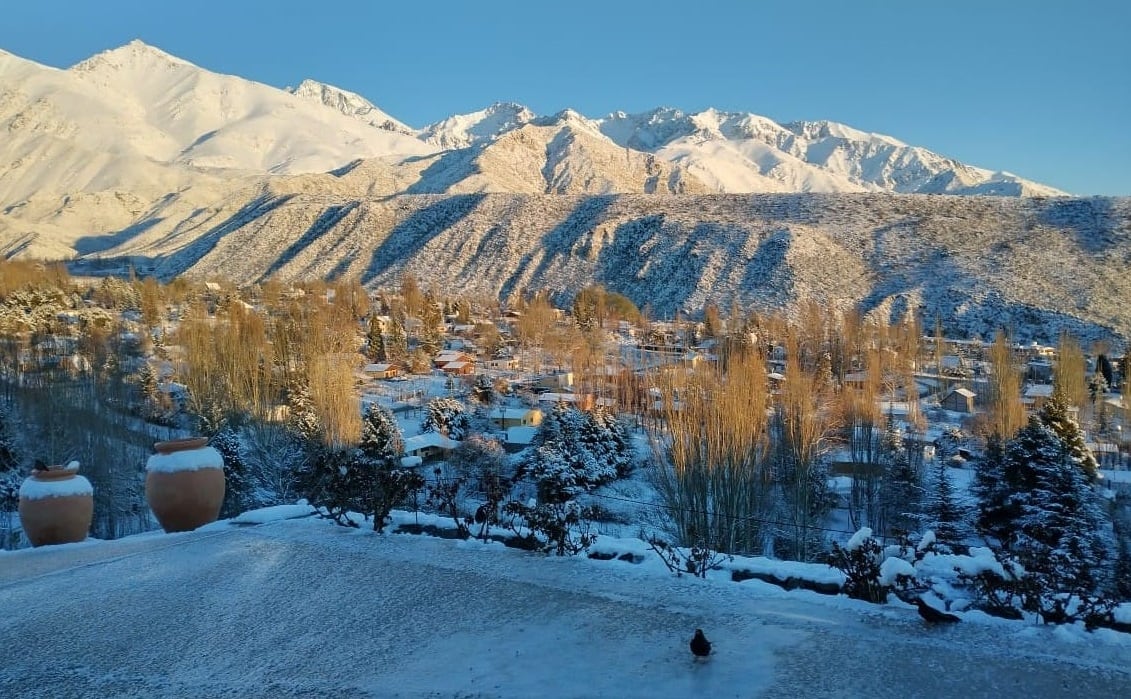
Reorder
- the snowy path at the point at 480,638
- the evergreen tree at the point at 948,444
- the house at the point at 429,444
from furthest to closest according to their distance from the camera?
the evergreen tree at the point at 948,444 < the house at the point at 429,444 < the snowy path at the point at 480,638

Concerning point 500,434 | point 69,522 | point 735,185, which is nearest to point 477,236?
point 500,434

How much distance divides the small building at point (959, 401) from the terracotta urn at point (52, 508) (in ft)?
100

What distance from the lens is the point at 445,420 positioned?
2534 centimetres

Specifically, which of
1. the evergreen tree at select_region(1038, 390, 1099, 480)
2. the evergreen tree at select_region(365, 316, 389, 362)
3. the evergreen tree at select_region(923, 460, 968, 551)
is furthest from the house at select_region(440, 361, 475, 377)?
the evergreen tree at select_region(1038, 390, 1099, 480)

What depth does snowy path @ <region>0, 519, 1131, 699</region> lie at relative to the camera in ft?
12.4

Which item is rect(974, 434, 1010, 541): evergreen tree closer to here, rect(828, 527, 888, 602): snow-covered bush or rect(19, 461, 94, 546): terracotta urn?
rect(828, 527, 888, 602): snow-covered bush

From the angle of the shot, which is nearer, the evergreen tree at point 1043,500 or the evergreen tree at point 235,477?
the evergreen tree at point 1043,500

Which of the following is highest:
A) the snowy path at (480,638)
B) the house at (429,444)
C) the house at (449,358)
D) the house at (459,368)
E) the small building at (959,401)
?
the house at (449,358)

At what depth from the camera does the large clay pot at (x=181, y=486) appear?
7629 mm

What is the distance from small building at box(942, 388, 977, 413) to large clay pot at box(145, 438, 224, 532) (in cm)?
2962

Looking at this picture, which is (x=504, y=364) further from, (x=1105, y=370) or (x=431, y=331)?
(x=1105, y=370)

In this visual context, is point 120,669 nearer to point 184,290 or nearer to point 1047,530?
point 1047,530

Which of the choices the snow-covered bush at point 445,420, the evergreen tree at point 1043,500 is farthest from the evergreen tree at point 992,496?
the snow-covered bush at point 445,420

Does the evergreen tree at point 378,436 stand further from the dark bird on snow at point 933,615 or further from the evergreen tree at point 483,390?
the dark bird on snow at point 933,615
